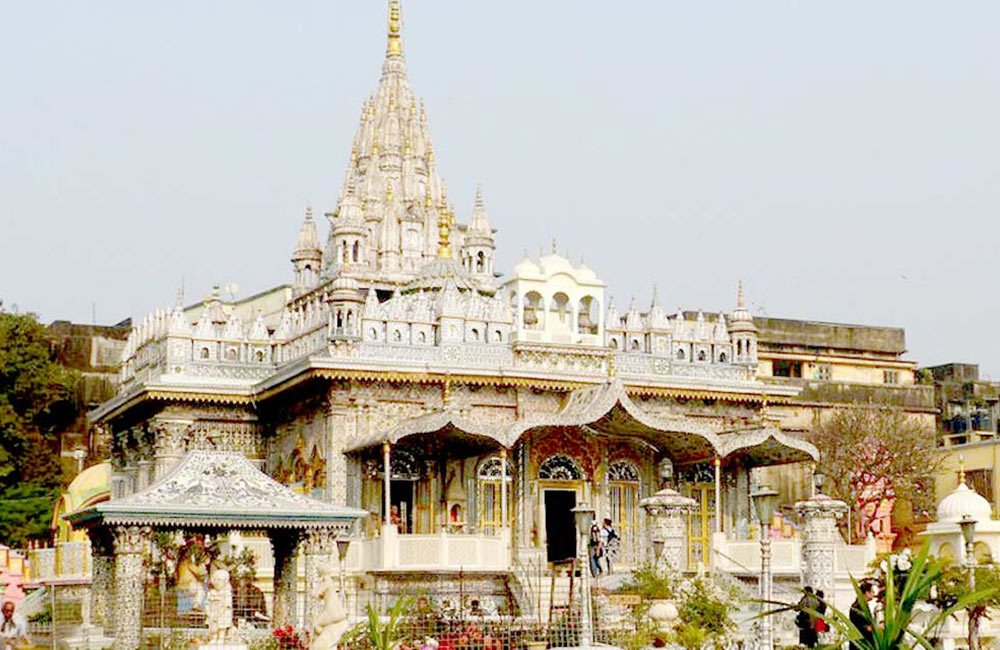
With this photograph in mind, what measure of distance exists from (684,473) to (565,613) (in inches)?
463

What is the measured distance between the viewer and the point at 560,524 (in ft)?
116

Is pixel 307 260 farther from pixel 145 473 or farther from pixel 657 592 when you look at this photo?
pixel 657 592

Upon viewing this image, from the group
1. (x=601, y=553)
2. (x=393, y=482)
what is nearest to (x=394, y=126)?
(x=393, y=482)

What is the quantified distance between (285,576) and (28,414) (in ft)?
92.5

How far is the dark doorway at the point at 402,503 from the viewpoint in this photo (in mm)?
33594

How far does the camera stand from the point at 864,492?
46.6 m

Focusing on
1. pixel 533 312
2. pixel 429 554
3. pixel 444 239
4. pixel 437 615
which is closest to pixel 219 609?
pixel 437 615

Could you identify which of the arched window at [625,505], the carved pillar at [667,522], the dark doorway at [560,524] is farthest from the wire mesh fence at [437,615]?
the arched window at [625,505]

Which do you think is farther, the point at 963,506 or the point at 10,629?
the point at 963,506

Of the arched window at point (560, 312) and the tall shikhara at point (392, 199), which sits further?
the tall shikhara at point (392, 199)

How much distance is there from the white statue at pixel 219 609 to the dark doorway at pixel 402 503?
1184cm

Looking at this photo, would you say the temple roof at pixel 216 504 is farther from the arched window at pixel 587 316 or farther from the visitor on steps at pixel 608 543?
the arched window at pixel 587 316

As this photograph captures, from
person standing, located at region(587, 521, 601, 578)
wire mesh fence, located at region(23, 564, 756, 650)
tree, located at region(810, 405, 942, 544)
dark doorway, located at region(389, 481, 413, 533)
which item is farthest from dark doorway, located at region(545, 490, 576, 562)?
tree, located at region(810, 405, 942, 544)

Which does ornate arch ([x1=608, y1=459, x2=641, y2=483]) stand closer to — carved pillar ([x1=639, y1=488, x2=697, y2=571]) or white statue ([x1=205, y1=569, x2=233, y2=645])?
carved pillar ([x1=639, y1=488, x2=697, y2=571])
